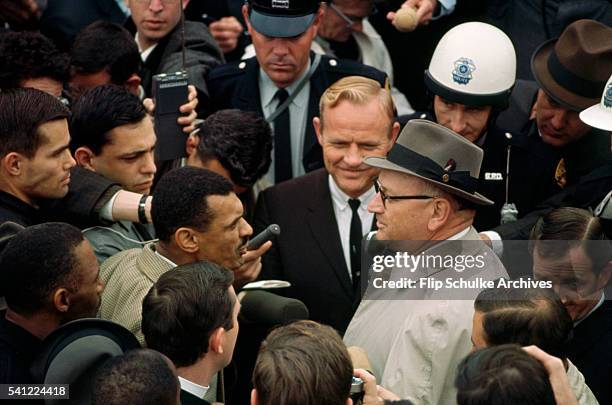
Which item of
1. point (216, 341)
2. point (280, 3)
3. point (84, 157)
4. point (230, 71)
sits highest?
point (216, 341)

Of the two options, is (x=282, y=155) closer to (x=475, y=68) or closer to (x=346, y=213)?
(x=346, y=213)

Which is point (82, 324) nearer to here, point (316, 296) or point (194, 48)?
point (316, 296)

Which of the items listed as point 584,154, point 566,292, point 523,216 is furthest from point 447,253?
point 584,154

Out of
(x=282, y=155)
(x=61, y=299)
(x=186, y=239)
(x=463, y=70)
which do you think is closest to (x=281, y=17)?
(x=282, y=155)

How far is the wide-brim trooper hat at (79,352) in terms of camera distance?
341 cm

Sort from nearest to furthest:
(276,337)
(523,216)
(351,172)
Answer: (276,337) → (351,172) → (523,216)

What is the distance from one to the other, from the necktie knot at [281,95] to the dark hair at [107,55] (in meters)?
0.71

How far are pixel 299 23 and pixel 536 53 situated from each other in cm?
118

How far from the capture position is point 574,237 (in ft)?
14.2

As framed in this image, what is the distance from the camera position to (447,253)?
409 cm

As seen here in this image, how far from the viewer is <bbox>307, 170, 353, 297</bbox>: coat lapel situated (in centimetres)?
489

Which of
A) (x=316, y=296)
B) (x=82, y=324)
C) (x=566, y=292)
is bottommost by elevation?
(x=316, y=296)

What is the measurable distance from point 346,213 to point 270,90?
100 centimetres

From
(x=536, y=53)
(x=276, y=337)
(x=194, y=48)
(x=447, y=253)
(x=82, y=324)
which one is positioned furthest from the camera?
(x=194, y=48)
